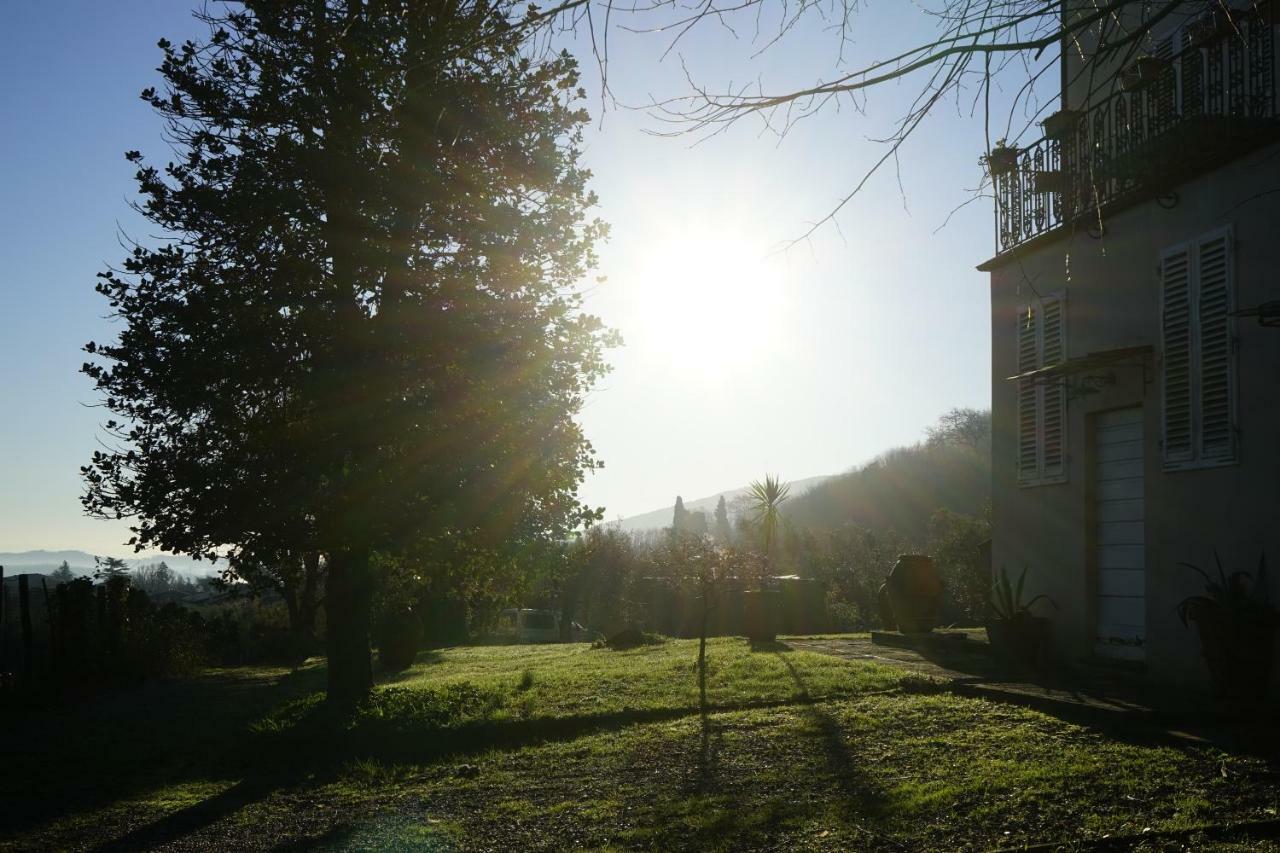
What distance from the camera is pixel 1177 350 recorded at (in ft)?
26.4

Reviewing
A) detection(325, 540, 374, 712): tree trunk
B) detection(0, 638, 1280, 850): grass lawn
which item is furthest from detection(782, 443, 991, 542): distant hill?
detection(0, 638, 1280, 850): grass lawn

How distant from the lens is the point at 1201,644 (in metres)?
7.35

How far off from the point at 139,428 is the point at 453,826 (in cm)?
617

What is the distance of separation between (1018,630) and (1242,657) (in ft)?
8.80

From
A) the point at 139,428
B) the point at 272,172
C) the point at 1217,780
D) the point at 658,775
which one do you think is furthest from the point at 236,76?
the point at 1217,780

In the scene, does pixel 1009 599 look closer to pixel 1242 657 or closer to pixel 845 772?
pixel 1242 657

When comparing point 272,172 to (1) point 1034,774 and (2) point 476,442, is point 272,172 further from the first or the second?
(1) point 1034,774

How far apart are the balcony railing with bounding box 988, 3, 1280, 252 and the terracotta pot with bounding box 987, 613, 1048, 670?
384cm

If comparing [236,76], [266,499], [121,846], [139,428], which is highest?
[236,76]

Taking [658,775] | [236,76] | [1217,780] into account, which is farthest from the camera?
[236,76]

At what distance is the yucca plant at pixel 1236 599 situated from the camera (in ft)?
22.0

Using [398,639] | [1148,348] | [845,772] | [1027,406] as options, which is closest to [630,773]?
[845,772]

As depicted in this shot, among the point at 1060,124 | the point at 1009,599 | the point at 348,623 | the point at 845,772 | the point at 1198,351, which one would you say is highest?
the point at 1060,124

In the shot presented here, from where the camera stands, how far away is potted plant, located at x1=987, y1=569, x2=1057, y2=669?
9.25 metres
